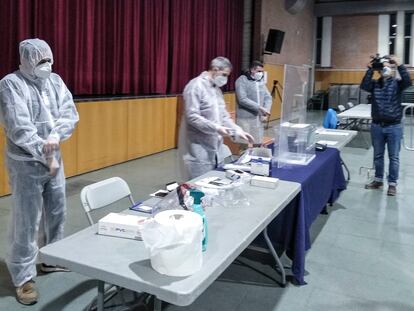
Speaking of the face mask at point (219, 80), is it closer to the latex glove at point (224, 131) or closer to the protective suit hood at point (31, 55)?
the latex glove at point (224, 131)

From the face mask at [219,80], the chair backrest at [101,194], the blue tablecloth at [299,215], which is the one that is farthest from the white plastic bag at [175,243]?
the face mask at [219,80]

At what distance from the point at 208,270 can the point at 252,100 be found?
397cm

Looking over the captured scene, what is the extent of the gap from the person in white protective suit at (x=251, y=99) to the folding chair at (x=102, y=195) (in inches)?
114

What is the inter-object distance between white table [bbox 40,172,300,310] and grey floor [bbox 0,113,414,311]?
2.27 feet

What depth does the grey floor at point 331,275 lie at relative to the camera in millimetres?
2316

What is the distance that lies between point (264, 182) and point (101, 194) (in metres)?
0.83

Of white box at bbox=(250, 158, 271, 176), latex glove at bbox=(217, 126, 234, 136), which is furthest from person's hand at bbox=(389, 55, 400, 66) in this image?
white box at bbox=(250, 158, 271, 176)

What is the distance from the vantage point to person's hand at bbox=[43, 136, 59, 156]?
2.14 meters

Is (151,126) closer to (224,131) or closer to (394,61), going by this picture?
(394,61)

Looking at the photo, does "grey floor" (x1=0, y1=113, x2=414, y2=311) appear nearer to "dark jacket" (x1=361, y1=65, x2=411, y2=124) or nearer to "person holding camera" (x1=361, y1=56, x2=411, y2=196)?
"person holding camera" (x1=361, y1=56, x2=411, y2=196)

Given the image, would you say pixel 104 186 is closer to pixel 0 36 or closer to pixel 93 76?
pixel 0 36

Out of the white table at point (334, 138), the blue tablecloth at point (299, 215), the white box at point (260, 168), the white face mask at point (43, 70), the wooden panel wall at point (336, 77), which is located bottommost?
the blue tablecloth at point (299, 215)

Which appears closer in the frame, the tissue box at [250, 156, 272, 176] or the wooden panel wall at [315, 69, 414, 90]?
the tissue box at [250, 156, 272, 176]

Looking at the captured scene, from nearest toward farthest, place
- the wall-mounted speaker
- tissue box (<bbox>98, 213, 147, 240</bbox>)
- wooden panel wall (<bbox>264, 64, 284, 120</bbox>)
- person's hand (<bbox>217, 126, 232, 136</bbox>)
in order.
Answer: tissue box (<bbox>98, 213, 147, 240</bbox>) < person's hand (<bbox>217, 126, 232, 136</bbox>) < wooden panel wall (<bbox>264, 64, 284, 120</bbox>) < the wall-mounted speaker
